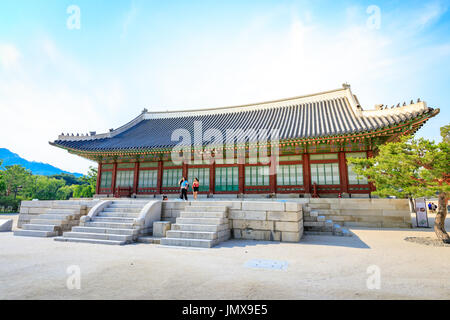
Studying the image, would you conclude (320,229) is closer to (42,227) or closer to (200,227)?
(200,227)

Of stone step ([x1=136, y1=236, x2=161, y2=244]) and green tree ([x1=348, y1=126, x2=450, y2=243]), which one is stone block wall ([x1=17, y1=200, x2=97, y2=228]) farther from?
green tree ([x1=348, y1=126, x2=450, y2=243])

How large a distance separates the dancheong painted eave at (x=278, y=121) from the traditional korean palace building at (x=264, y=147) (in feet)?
0.20

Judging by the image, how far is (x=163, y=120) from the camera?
84.1 feet

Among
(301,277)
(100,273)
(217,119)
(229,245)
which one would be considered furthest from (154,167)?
(301,277)

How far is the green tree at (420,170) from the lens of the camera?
836cm

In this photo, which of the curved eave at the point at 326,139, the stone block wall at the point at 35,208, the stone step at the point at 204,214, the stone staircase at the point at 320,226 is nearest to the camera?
the stone step at the point at 204,214

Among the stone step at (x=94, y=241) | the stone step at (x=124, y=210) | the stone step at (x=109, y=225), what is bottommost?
the stone step at (x=94, y=241)

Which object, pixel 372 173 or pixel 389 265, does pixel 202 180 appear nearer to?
pixel 372 173

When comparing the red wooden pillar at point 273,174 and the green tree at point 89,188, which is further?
the green tree at point 89,188

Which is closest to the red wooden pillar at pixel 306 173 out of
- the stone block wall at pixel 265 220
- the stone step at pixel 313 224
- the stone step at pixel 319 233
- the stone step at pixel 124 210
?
the stone step at pixel 313 224

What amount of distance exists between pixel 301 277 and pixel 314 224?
21.4ft

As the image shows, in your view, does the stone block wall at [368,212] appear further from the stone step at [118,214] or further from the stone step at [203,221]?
the stone step at [118,214]

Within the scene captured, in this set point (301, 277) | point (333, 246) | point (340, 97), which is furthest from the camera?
point (340, 97)

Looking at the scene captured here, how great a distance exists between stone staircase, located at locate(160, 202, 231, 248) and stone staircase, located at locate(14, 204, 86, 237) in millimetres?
5458
